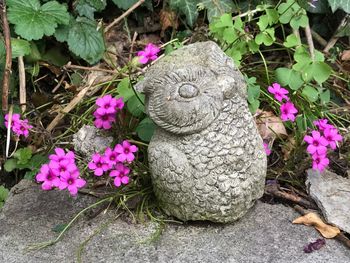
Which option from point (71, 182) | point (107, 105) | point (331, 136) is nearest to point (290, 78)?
point (331, 136)

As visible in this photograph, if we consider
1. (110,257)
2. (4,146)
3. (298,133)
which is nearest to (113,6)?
(4,146)

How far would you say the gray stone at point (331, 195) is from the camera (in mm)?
1901

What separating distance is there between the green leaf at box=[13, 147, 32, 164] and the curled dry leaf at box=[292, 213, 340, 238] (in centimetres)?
97

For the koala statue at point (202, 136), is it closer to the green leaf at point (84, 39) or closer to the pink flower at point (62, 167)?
the pink flower at point (62, 167)

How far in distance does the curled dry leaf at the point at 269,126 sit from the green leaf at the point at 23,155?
85 centimetres

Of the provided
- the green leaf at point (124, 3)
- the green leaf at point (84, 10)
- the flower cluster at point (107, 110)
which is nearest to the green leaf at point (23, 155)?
the flower cluster at point (107, 110)

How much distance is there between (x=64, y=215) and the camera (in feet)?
6.47

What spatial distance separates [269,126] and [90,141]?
662 mm

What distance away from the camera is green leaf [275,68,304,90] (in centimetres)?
224

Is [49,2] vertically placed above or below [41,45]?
above

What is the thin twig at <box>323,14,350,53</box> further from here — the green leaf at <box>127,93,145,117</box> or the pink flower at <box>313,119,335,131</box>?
the green leaf at <box>127,93,145,117</box>

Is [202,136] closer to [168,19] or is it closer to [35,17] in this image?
[35,17]

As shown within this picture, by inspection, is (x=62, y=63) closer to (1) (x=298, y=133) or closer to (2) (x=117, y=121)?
(2) (x=117, y=121)

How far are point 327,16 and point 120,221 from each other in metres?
1.56
